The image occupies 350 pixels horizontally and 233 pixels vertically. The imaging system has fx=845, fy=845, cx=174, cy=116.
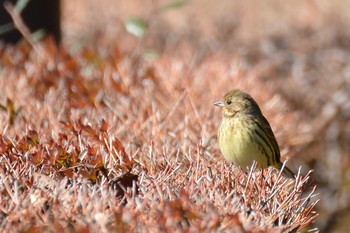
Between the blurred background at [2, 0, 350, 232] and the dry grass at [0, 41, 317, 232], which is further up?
the dry grass at [0, 41, 317, 232]

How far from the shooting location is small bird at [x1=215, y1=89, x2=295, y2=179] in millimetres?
5633

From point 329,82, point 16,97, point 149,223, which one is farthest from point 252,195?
point 329,82

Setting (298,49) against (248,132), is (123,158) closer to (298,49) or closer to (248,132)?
(248,132)

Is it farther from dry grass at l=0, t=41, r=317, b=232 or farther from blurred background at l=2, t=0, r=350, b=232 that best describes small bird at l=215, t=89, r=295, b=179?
blurred background at l=2, t=0, r=350, b=232

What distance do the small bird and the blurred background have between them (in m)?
2.90

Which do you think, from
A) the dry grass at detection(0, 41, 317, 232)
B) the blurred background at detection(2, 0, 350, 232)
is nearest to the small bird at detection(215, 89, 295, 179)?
the dry grass at detection(0, 41, 317, 232)

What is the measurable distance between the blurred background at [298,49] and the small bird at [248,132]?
2901mm

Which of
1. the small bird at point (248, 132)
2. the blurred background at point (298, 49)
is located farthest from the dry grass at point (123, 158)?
the blurred background at point (298, 49)

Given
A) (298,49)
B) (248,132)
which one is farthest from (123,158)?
(298,49)

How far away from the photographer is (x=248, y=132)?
580 cm

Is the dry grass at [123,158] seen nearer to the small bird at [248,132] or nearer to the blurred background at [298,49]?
the small bird at [248,132]

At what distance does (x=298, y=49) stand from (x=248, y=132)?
15.3 ft

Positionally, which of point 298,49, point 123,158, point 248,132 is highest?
point 123,158

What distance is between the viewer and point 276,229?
333cm
